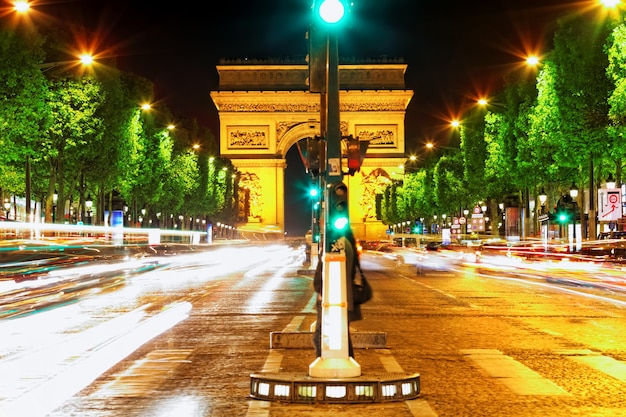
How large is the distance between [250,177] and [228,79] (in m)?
10.7

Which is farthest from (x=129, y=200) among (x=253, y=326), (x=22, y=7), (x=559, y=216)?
(x=253, y=326)

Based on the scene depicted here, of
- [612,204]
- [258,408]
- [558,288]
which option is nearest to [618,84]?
[612,204]

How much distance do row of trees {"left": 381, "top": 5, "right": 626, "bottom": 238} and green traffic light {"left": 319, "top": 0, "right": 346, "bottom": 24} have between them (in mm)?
25143

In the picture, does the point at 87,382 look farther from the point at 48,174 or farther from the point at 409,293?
the point at 48,174

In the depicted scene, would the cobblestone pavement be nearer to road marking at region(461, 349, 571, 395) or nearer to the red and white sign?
road marking at region(461, 349, 571, 395)

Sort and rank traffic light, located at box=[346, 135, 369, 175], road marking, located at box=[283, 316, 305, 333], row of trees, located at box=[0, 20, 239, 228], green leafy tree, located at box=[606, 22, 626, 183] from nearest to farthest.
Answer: traffic light, located at box=[346, 135, 369, 175] < road marking, located at box=[283, 316, 305, 333] < green leafy tree, located at box=[606, 22, 626, 183] < row of trees, located at box=[0, 20, 239, 228]

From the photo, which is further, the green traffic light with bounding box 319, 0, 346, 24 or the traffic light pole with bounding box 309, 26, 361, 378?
the green traffic light with bounding box 319, 0, 346, 24

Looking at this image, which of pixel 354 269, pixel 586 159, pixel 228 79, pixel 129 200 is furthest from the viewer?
pixel 228 79

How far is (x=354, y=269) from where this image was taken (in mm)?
8844

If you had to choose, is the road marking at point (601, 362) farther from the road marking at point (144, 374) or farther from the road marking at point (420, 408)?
the road marking at point (144, 374)

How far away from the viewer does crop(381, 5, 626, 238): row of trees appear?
124 ft

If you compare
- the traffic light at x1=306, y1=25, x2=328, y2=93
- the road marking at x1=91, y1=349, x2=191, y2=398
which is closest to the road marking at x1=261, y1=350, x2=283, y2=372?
the road marking at x1=91, y1=349, x2=191, y2=398

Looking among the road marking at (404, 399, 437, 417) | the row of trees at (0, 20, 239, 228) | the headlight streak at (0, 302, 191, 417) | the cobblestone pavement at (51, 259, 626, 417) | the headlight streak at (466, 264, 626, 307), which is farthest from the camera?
the row of trees at (0, 20, 239, 228)

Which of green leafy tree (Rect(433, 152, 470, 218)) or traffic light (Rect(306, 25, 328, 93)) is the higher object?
green leafy tree (Rect(433, 152, 470, 218))
